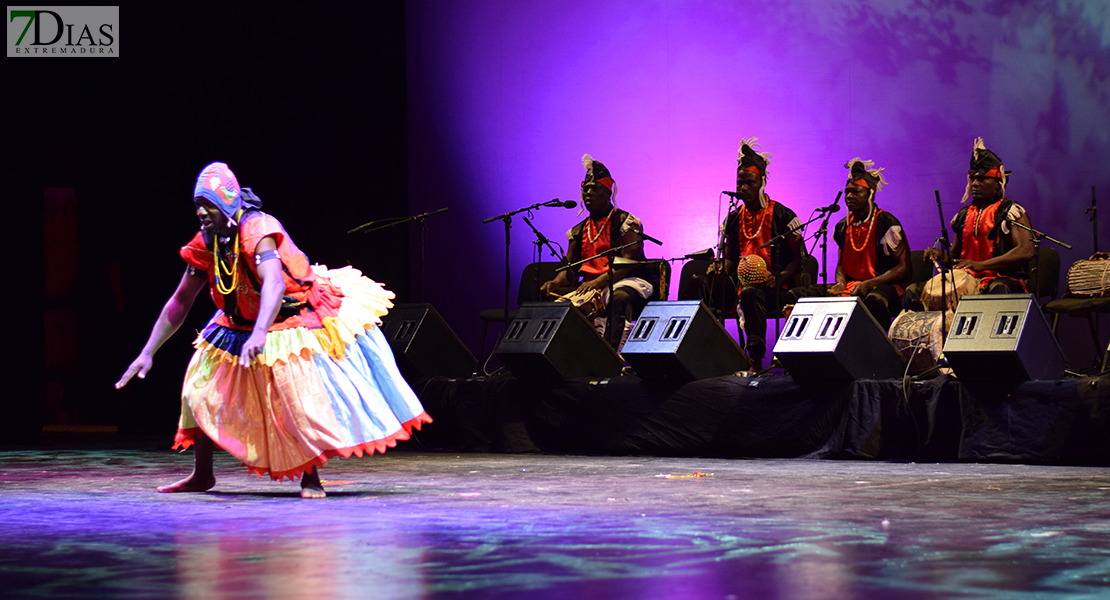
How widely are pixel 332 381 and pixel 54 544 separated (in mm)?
1419

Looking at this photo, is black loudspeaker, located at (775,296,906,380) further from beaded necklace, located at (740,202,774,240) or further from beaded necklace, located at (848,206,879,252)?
beaded necklace, located at (740,202,774,240)

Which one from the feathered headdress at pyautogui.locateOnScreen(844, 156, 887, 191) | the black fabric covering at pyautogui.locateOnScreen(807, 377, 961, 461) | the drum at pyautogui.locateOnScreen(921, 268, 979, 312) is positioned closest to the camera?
the black fabric covering at pyautogui.locateOnScreen(807, 377, 961, 461)

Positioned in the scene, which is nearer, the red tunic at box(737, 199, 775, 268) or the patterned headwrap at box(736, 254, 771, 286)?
the patterned headwrap at box(736, 254, 771, 286)

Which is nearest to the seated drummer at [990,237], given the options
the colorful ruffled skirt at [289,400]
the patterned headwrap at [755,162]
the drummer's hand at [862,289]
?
the drummer's hand at [862,289]

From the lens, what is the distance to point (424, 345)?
789cm

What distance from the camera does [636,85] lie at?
9.32 metres

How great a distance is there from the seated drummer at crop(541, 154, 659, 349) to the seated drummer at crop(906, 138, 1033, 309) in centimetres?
178

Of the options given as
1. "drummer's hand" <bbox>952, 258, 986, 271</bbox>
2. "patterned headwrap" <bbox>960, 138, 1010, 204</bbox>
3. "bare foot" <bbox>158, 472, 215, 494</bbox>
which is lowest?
"bare foot" <bbox>158, 472, 215, 494</bbox>

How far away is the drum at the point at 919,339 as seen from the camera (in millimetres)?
6406

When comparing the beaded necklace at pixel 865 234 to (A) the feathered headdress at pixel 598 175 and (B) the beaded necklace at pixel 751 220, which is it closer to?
(B) the beaded necklace at pixel 751 220

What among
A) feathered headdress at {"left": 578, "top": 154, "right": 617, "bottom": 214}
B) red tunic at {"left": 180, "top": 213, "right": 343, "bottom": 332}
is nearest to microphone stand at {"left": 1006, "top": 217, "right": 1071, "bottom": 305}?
feathered headdress at {"left": 578, "top": 154, "right": 617, "bottom": 214}

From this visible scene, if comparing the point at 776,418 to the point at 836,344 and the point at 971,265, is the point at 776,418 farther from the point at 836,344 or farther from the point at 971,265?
the point at 971,265

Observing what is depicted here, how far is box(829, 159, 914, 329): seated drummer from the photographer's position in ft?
24.0

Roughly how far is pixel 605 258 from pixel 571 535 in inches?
196
